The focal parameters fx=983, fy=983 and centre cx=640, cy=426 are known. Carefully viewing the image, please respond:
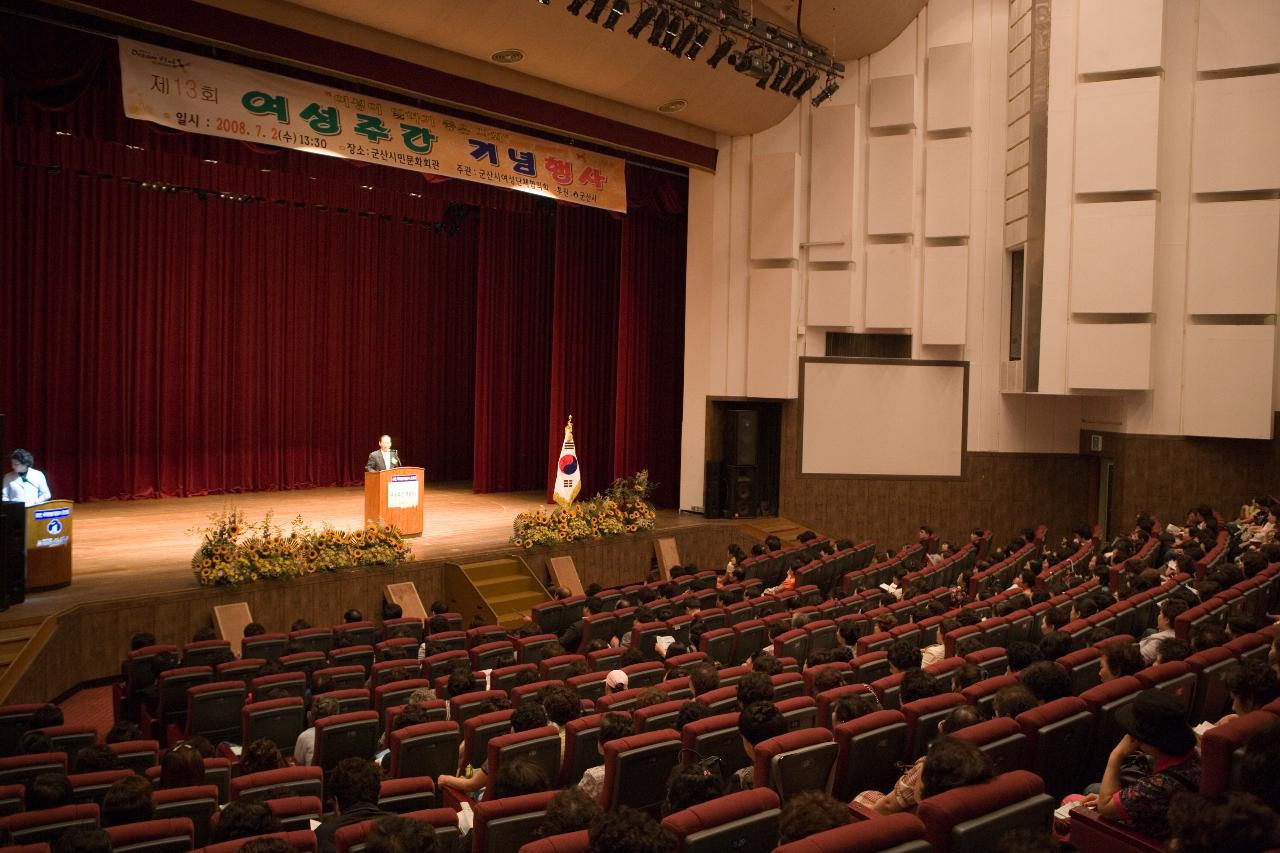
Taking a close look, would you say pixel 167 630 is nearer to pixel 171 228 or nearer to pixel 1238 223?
pixel 171 228

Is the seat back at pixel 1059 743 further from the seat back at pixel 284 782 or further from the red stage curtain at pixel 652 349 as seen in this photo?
the red stage curtain at pixel 652 349

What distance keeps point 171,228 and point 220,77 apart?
204 inches

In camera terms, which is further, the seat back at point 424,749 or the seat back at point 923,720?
the seat back at point 424,749

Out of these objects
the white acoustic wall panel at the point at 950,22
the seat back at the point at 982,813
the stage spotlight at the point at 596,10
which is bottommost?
the seat back at the point at 982,813

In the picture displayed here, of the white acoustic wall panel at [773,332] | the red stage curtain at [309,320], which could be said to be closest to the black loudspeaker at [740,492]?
the white acoustic wall panel at [773,332]

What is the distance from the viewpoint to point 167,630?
8.75 metres

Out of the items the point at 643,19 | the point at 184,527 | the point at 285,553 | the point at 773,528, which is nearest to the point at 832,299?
the point at 773,528

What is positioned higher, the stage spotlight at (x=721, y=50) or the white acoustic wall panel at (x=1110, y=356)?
the stage spotlight at (x=721, y=50)

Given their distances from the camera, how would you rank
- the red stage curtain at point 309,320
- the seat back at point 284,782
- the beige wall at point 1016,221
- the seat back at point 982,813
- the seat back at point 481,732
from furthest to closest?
the red stage curtain at point 309,320 < the beige wall at point 1016,221 < the seat back at point 481,732 < the seat back at point 284,782 < the seat back at point 982,813

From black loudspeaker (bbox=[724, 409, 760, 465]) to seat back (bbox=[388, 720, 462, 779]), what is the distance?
33.1ft

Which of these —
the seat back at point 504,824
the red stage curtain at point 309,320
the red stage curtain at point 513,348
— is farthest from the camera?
the red stage curtain at point 513,348

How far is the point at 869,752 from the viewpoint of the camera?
3.85 m

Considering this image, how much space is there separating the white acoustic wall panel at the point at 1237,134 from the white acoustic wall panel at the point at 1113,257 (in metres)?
0.82

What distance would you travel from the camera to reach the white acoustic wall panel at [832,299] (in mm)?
14039
